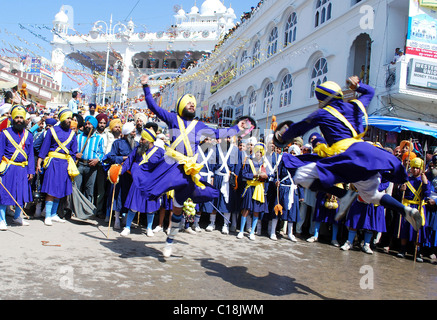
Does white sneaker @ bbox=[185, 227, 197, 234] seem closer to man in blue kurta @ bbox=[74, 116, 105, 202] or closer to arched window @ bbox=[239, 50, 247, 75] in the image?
man in blue kurta @ bbox=[74, 116, 105, 202]

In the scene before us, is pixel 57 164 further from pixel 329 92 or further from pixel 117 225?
pixel 329 92

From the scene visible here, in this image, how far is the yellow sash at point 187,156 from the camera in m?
4.76

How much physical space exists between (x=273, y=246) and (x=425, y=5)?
421 inches

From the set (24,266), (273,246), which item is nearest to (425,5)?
(273,246)

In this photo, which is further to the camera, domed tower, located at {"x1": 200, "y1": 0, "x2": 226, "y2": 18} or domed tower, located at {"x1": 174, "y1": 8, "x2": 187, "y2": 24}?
domed tower, located at {"x1": 174, "y1": 8, "x2": 187, "y2": 24}

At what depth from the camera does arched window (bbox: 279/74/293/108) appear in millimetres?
18625

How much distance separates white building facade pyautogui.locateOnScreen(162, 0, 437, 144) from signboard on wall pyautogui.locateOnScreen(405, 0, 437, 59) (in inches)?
13.1

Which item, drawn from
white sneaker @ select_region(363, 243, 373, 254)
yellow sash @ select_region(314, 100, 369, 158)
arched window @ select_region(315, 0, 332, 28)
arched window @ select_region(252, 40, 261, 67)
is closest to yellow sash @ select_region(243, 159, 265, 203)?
white sneaker @ select_region(363, 243, 373, 254)

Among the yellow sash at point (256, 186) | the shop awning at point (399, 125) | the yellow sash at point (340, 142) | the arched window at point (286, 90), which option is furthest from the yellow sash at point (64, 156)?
the arched window at point (286, 90)

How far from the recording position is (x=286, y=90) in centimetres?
1900

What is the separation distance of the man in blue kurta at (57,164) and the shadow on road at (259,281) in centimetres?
318

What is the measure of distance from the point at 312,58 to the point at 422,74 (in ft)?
18.5

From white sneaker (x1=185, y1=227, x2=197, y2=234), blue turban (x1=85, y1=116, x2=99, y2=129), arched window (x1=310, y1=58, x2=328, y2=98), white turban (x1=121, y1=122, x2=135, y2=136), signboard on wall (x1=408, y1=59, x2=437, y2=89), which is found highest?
arched window (x1=310, y1=58, x2=328, y2=98)
